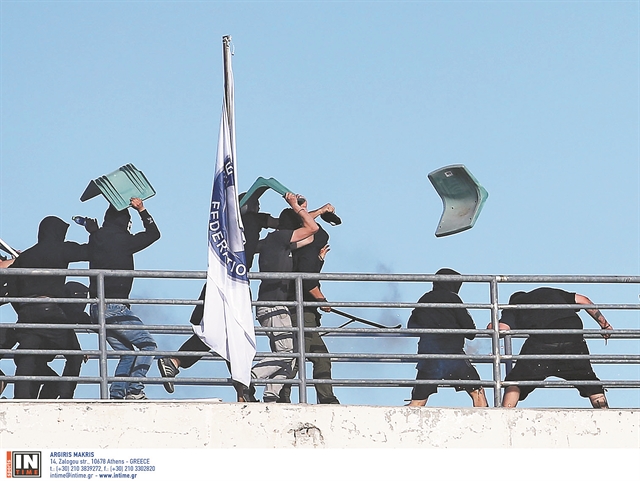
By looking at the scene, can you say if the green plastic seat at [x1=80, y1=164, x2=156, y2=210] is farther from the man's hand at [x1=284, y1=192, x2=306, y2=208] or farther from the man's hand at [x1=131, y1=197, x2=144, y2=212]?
the man's hand at [x1=284, y1=192, x2=306, y2=208]

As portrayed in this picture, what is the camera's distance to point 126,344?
9.84 m

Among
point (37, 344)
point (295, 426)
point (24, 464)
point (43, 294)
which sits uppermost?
point (43, 294)

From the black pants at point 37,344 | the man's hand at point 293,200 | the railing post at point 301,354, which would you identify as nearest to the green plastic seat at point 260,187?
the man's hand at point 293,200

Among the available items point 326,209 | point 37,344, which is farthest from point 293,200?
point 37,344

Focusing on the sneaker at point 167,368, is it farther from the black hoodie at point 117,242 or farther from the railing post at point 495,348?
the railing post at point 495,348

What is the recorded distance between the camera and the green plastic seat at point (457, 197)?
10625mm

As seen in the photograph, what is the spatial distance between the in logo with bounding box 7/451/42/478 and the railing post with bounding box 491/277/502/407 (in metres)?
3.54

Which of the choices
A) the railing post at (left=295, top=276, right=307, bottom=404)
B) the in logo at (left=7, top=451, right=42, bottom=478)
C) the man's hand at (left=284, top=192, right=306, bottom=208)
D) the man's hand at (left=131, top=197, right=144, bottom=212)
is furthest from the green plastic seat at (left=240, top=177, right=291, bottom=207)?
the in logo at (left=7, top=451, right=42, bottom=478)

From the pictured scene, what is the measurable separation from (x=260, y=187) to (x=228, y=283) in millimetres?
1262

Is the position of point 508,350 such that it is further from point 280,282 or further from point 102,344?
point 102,344

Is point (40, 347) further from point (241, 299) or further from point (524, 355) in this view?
point (524, 355)

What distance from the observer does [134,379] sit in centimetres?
893

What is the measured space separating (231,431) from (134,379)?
2.69 feet

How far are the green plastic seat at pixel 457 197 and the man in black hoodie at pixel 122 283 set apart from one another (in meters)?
2.53
